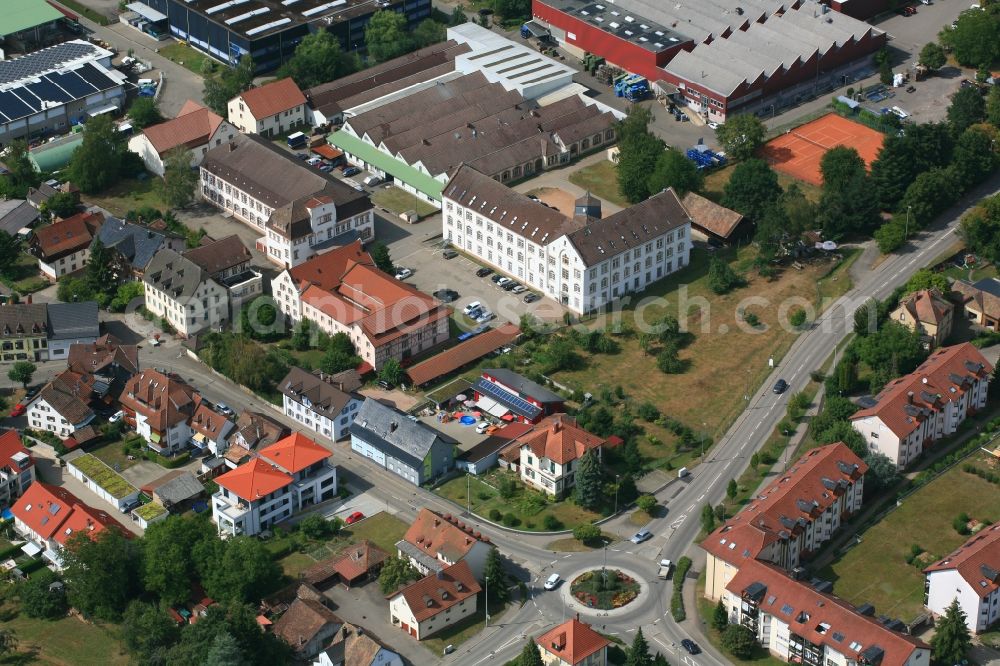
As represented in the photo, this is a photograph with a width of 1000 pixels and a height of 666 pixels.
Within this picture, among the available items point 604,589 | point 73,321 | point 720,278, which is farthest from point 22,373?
point 720,278

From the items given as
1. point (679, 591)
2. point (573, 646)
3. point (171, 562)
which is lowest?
point (171, 562)

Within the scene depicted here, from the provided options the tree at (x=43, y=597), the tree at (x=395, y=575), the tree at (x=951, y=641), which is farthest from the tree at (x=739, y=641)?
the tree at (x=43, y=597)

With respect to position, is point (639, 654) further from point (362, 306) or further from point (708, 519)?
point (362, 306)

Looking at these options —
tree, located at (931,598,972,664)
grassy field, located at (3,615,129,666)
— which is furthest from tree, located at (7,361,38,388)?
tree, located at (931,598,972,664)

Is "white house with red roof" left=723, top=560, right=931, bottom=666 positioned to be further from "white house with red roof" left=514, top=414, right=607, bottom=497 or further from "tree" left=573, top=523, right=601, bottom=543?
"white house with red roof" left=514, top=414, right=607, bottom=497

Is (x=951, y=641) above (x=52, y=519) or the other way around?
above

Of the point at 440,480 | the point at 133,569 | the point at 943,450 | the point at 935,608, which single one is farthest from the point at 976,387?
the point at 133,569

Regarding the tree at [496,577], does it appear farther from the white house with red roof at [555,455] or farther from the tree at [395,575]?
the white house with red roof at [555,455]
